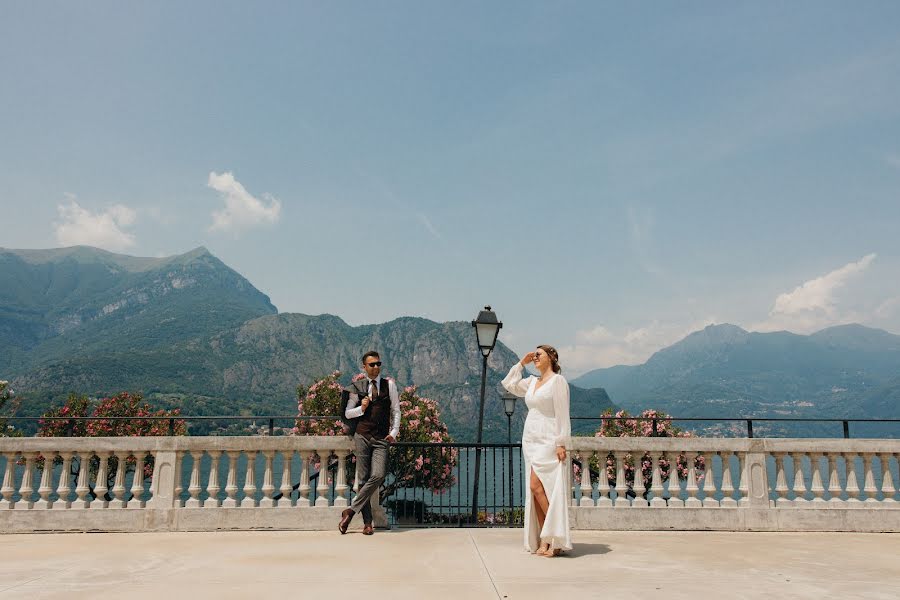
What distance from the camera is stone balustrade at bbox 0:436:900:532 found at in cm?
862

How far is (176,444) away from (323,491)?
2.20 metres

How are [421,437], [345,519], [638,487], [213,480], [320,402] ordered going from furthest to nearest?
[320,402]
[421,437]
[638,487]
[213,480]
[345,519]

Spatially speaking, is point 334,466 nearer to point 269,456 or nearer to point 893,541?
point 269,456

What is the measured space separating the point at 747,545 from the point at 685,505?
1.17m

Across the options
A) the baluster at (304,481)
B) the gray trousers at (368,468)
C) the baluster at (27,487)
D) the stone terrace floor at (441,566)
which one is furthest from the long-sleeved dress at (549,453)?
the baluster at (27,487)

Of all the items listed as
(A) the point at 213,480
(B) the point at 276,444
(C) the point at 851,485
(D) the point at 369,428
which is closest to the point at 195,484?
(A) the point at 213,480

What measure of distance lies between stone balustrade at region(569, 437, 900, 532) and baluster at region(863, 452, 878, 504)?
0.05ft

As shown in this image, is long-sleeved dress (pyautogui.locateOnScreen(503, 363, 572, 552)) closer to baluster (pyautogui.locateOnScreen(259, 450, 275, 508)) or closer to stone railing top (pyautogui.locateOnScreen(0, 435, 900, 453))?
stone railing top (pyautogui.locateOnScreen(0, 435, 900, 453))

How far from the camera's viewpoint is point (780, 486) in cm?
912

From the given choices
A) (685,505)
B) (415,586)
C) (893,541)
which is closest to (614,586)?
(415,586)

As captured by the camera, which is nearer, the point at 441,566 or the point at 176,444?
the point at 441,566

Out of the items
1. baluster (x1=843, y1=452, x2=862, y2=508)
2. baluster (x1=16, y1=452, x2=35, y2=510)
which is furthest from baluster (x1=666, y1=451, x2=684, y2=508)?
baluster (x1=16, y1=452, x2=35, y2=510)

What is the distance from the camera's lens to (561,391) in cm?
698

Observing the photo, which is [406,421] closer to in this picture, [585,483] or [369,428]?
[585,483]
